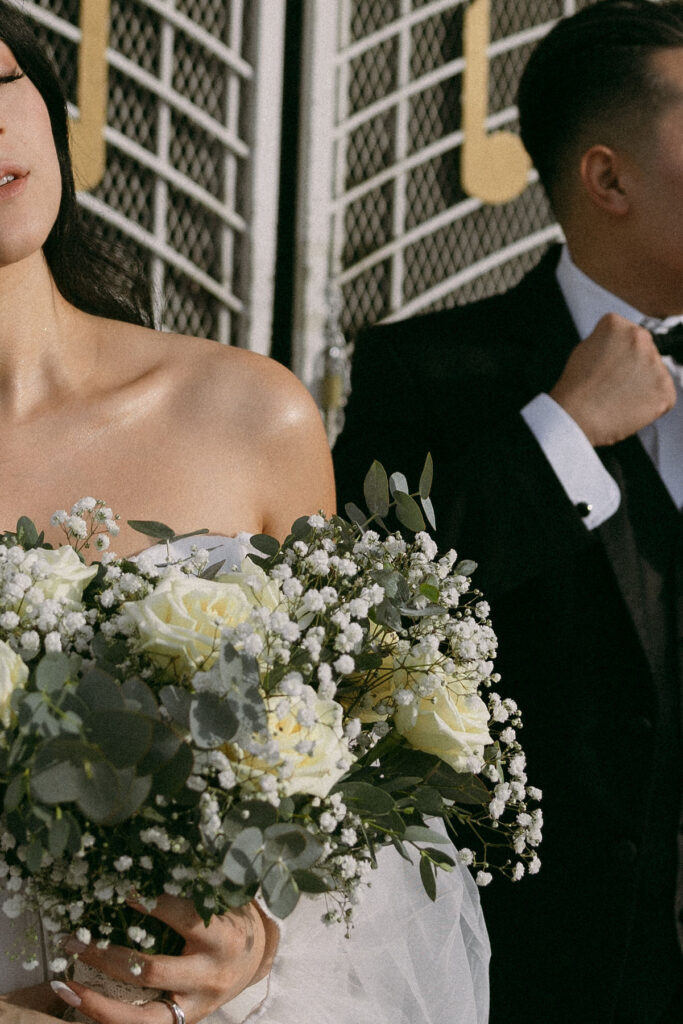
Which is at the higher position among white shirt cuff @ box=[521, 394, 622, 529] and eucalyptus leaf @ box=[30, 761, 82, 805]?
eucalyptus leaf @ box=[30, 761, 82, 805]

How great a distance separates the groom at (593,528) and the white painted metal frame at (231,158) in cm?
97

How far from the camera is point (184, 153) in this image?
10.6 ft

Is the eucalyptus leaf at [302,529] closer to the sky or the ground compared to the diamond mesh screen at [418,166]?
closer to the sky

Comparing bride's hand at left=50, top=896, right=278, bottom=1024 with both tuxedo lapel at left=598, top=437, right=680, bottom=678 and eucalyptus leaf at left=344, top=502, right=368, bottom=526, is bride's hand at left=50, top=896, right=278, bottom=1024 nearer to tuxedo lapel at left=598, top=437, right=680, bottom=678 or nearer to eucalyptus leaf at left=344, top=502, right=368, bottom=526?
eucalyptus leaf at left=344, top=502, right=368, bottom=526

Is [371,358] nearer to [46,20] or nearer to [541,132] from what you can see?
[541,132]

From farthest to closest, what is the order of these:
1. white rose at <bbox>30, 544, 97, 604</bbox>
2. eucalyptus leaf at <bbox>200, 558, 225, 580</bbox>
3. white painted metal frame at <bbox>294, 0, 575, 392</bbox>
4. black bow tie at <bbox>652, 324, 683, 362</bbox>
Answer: white painted metal frame at <bbox>294, 0, 575, 392</bbox>, black bow tie at <bbox>652, 324, 683, 362</bbox>, eucalyptus leaf at <bbox>200, 558, 225, 580</bbox>, white rose at <bbox>30, 544, 97, 604</bbox>

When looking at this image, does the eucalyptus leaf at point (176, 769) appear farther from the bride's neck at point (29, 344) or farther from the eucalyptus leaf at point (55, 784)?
the bride's neck at point (29, 344)

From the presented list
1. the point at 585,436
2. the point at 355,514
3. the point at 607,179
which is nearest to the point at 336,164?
the point at 607,179

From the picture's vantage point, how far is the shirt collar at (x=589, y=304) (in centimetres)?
233

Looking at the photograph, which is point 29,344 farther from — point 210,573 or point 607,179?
point 607,179

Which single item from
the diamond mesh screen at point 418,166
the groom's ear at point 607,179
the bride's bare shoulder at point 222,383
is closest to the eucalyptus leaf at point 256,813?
the bride's bare shoulder at point 222,383

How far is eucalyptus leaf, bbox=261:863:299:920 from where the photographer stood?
3.77 feet

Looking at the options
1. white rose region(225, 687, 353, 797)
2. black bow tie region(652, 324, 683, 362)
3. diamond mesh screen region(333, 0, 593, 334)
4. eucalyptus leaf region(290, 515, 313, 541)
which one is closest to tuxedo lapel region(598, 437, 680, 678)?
black bow tie region(652, 324, 683, 362)

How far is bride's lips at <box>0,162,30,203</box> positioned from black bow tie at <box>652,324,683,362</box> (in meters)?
1.16
